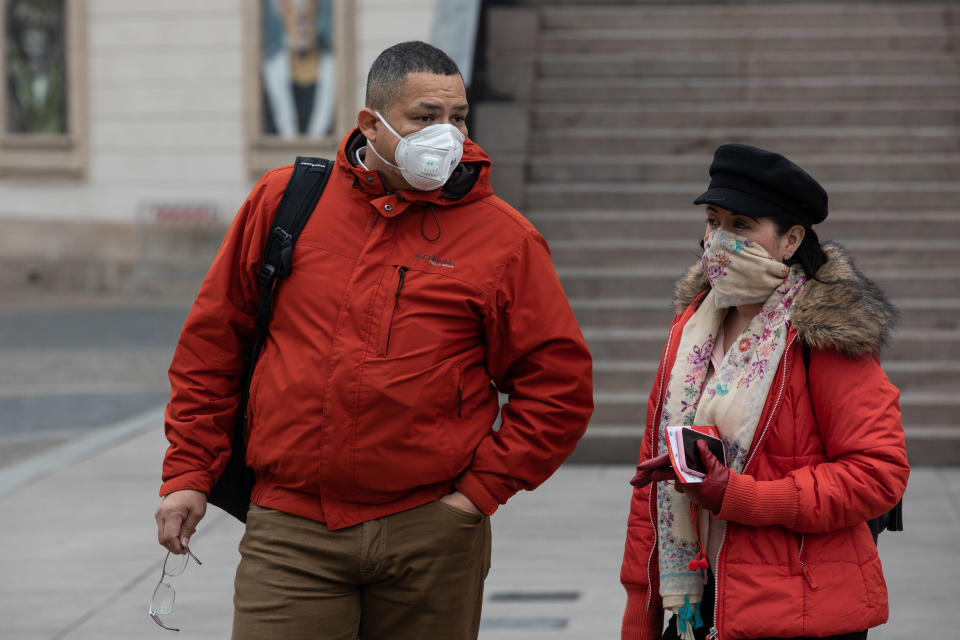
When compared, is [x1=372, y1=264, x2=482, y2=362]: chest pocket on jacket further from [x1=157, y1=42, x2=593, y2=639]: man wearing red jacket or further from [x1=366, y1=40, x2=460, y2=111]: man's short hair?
[x1=366, y1=40, x2=460, y2=111]: man's short hair

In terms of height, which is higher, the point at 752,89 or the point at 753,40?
the point at 753,40

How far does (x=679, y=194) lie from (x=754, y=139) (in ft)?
2.69

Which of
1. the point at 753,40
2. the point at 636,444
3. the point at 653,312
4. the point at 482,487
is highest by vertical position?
the point at 753,40

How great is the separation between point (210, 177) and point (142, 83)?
1.83m

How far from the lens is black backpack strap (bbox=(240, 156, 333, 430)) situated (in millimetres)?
2998

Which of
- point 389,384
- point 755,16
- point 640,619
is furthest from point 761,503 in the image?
point 755,16

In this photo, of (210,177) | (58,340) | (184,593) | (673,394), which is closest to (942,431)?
(184,593)

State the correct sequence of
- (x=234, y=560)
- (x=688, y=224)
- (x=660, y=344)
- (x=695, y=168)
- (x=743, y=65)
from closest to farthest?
(x=234, y=560) < (x=660, y=344) < (x=688, y=224) < (x=695, y=168) < (x=743, y=65)

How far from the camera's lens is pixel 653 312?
8.53 m

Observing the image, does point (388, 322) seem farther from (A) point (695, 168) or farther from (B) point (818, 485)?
(A) point (695, 168)

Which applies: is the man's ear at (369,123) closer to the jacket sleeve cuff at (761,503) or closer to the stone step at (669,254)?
the jacket sleeve cuff at (761,503)

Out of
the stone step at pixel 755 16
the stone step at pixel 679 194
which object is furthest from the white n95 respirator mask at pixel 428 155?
the stone step at pixel 755 16

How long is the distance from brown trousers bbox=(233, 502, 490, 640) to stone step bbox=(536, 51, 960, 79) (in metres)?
8.28

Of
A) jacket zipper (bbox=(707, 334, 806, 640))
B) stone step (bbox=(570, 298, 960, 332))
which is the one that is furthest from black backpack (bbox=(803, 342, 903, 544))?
stone step (bbox=(570, 298, 960, 332))
